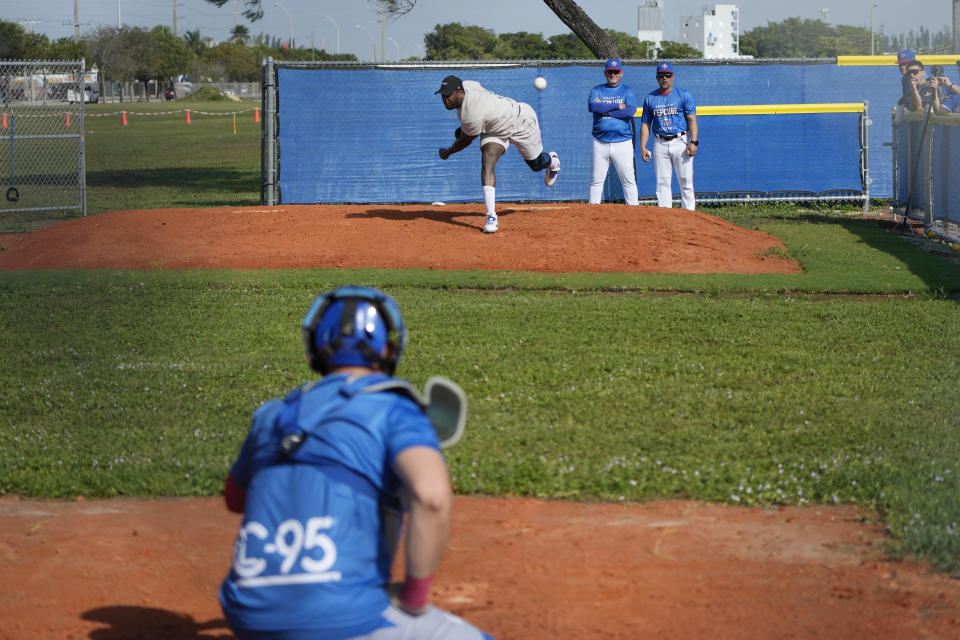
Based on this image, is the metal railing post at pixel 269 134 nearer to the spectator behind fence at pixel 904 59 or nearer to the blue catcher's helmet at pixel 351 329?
the spectator behind fence at pixel 904 59

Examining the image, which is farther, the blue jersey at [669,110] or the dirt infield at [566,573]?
the blue jersey at [669,110]

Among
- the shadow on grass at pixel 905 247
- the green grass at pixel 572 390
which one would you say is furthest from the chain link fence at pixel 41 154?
the shadow on grass at pixel 905 247

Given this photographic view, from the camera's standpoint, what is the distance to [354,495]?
2812mm

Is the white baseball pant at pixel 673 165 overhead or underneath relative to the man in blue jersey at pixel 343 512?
overhead

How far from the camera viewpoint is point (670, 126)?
1561cm

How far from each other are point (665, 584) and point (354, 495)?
221cm

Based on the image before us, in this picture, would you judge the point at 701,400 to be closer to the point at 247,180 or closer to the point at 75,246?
the point at 75,246

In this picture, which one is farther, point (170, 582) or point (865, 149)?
point (865, 149)

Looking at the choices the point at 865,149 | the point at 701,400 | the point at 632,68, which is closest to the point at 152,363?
the point at 701,400

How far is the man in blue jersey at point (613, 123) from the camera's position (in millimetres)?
15375

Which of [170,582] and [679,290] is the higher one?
[679,290]

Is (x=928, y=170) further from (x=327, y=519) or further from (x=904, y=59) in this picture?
(x=327, y=519)

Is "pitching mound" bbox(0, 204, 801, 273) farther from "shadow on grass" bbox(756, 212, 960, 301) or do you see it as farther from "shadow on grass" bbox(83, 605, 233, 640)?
"shadow on grass" bbox(83, 605, 233, 640)

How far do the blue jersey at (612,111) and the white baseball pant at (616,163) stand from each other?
98mm
